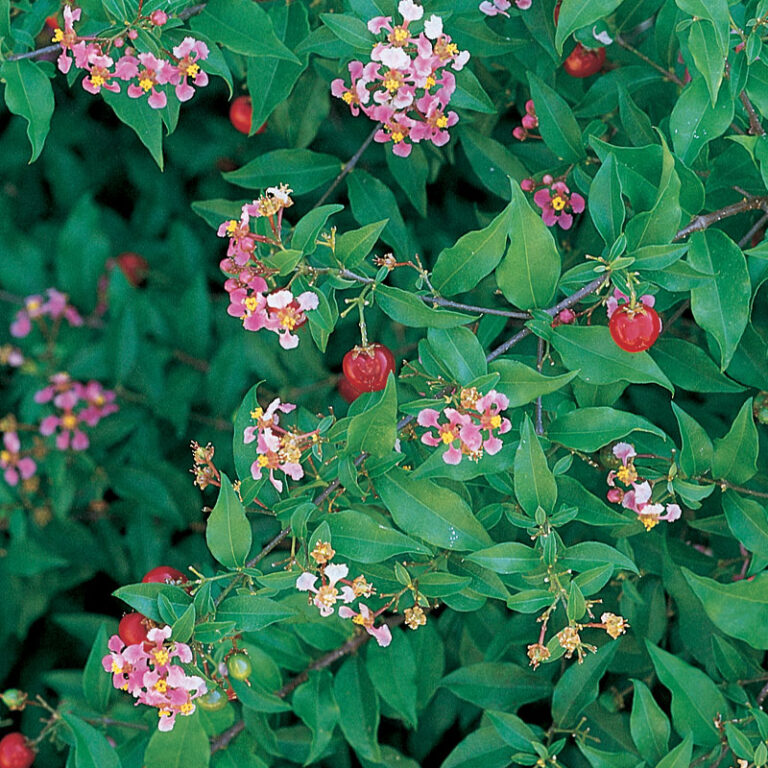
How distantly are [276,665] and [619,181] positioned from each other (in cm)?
116

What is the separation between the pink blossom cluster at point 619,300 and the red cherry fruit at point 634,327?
0.04 m

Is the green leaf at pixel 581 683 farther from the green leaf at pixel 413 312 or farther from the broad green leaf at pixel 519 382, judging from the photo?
the green leaf at pixel 413 312

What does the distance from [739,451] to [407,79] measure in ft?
2.76

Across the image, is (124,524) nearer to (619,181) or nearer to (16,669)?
(16,669)

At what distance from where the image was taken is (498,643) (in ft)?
5.94

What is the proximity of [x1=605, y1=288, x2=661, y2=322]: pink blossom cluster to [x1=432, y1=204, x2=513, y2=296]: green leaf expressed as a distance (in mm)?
187

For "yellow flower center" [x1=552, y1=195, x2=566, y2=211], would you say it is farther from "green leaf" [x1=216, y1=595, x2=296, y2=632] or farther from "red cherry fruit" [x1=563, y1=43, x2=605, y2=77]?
"green leaf" [x1=216, y1=595, x2=296, y2=632]

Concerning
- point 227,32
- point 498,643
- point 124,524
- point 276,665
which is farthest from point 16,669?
point 227,32

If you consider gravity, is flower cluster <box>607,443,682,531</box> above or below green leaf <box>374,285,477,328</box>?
below

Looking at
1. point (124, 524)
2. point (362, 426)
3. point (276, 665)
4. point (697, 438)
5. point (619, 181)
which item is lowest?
point (124, 524)

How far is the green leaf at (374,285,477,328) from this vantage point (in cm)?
130

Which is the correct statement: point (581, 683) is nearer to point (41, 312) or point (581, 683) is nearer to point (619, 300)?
point (619, 300)

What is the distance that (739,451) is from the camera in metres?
1.47

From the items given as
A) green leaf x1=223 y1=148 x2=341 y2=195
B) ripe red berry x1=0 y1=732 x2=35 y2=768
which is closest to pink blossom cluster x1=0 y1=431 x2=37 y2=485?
ripe red berry x1=0 y1=732 x2=35 y2=768
